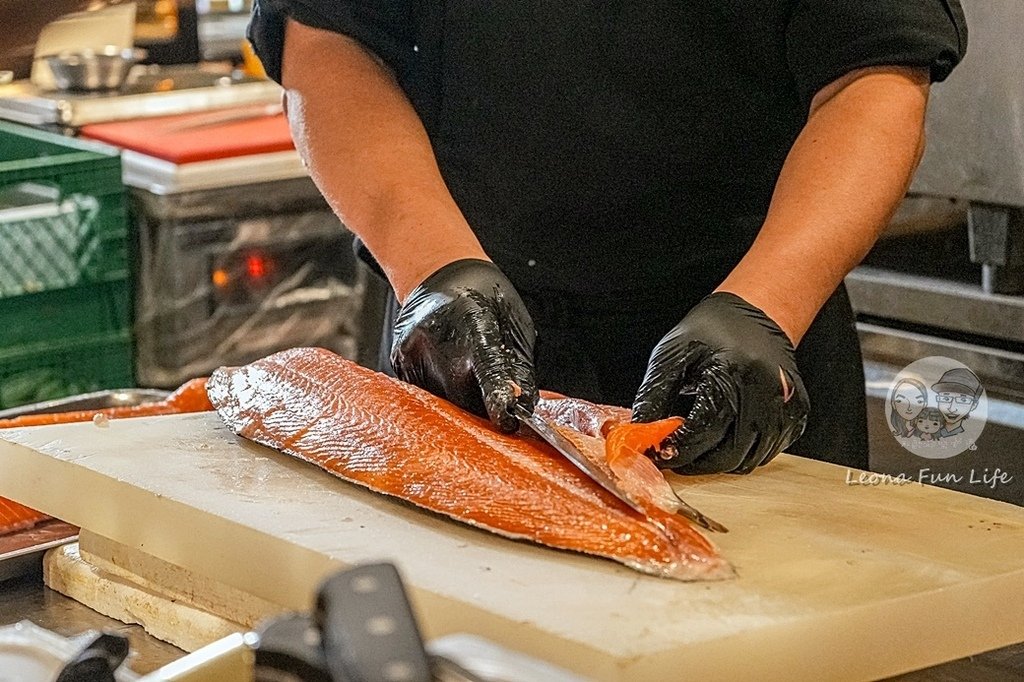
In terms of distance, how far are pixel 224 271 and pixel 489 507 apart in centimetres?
213

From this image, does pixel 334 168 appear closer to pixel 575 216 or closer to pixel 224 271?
pixel 575 216

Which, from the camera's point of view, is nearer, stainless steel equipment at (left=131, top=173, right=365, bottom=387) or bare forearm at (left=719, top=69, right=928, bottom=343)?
bare forearm at (left=719, top=69, right=928, bottom=343)

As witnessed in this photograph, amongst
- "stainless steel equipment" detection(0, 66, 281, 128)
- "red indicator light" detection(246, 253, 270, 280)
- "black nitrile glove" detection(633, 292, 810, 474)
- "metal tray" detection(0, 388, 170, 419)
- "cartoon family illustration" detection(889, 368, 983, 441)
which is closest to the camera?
"black nitrile glove" detection(633, 292, 810, 474)

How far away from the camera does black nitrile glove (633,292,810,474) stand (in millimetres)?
1616

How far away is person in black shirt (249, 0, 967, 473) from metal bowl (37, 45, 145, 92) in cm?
193

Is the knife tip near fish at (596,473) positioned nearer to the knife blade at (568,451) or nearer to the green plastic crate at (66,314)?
the knife blade at (568,451)

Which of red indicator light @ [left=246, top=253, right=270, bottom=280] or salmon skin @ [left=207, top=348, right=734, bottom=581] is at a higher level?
salmon skin @ [left=207, top=348, right=734, bottom=581]

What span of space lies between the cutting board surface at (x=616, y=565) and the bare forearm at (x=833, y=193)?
223mm

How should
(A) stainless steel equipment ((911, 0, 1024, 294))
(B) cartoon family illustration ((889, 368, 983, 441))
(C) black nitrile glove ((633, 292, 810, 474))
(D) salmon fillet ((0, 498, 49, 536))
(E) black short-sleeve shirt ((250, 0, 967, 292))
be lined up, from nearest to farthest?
1. (C) black nitrile glove ((633, 292, 810, 474))
2. (D) salmon fillet ((0, 498, 49, 536))
3. (E) black short-sleeve shirt ((250, 0, 967, 292))
4. (A) stainless steel equipment ((911, 0, 1024, 294))
5. (B) cartoon family illustration ((889, 368, 983, 441))

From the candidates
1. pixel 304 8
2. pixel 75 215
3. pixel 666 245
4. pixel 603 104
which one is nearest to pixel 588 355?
pixel 666 245

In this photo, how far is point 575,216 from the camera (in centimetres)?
207

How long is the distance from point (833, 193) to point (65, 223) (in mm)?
1872

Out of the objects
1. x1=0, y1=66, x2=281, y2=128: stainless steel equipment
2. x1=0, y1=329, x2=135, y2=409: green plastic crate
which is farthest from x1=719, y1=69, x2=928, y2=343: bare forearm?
x1=0, y1=66, x2=281, y2=128: stainless steel equipment

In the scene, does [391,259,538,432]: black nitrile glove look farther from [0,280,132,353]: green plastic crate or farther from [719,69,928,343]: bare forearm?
[0,280,132,353]: green plastic crate
